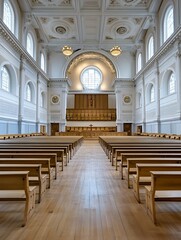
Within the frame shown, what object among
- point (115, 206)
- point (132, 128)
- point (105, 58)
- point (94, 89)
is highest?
point (105, 58)

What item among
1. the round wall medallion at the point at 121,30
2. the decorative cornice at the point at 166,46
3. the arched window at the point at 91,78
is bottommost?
the decorative cornice at the point at 166,46

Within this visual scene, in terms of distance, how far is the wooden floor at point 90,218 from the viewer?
2277 mm

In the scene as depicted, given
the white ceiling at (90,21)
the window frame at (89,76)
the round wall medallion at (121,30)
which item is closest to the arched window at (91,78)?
the window frame at (89,76)

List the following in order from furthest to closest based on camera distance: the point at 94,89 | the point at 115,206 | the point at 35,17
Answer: the point at 94,89 → the point at 35,17 → the point at 115,206

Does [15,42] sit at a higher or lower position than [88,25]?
lower

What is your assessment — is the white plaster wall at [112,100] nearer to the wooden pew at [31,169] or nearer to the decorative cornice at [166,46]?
the decorative cornice at [166,46]

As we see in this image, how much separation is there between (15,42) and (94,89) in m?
14.0

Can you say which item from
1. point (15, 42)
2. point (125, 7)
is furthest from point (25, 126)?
point (125, 7)

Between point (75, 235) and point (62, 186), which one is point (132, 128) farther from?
point (75, 235)

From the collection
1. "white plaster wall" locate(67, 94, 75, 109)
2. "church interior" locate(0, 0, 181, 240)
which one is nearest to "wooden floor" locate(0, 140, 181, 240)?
"church interior" locate(0, 0, 181, 240)

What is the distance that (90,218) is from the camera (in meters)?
2.73

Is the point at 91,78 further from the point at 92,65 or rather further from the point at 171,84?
the point at 171,84

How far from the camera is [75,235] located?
7.45 ft

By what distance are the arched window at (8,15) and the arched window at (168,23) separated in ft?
33.1
